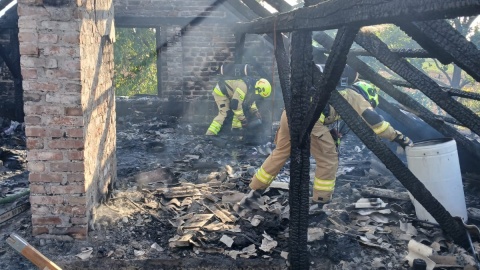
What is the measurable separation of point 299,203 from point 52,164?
87.0 inches

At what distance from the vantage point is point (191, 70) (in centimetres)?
991

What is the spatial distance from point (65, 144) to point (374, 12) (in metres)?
2.82

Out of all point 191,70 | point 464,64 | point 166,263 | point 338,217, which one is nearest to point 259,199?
point 338,217

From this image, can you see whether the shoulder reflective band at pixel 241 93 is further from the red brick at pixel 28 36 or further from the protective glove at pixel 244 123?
the red brick at pixel 28 36

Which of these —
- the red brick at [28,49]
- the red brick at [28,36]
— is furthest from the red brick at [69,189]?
the red brick at [28,36]

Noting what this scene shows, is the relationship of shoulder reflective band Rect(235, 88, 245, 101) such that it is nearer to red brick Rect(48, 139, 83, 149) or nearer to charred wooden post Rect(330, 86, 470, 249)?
red brick Rect(48, 139, 83, 149)

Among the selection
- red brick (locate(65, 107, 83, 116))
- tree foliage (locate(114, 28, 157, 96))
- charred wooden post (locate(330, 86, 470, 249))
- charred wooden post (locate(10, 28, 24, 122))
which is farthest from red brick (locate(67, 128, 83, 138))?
tree foliage (locate(114, 28, 157, 96))

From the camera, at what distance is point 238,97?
812 cm

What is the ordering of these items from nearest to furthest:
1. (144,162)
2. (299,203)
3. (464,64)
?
(464,64) < (299,203) < (144,162)

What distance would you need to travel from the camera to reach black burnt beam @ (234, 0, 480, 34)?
159cm

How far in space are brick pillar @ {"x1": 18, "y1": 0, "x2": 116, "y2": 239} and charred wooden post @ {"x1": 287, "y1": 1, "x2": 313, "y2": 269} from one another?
6.01 feet

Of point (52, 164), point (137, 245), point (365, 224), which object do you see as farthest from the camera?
point (365, 224)

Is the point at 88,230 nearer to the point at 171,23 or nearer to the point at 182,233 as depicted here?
the point at 182,233

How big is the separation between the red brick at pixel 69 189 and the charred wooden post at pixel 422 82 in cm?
269
